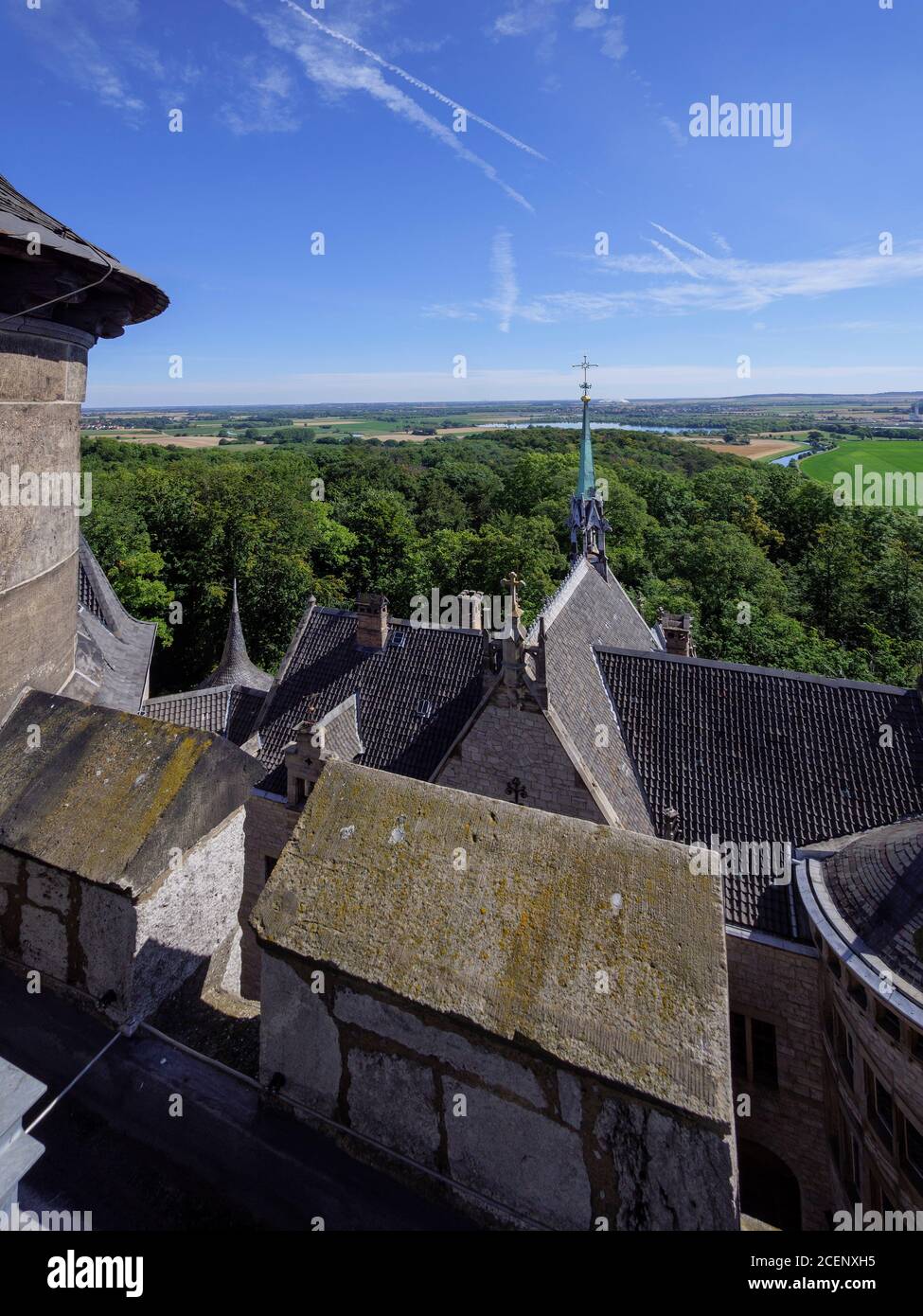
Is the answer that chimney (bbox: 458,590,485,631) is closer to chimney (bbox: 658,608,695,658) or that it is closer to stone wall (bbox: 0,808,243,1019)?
chimney (bbox: 658,608,695,658)

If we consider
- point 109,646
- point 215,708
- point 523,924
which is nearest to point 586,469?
point 215,708

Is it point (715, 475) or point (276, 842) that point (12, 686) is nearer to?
point (276, 842)

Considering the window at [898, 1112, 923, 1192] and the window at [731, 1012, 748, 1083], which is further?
the window at [731, 1012, 748, 1083]

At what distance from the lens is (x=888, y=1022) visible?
28.9ft

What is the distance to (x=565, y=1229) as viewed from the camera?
4547 millimetres

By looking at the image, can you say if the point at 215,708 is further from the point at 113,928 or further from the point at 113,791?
the point at 113,928

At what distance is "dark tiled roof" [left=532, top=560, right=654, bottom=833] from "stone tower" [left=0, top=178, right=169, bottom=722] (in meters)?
9.45

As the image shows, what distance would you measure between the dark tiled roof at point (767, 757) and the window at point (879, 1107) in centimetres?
334

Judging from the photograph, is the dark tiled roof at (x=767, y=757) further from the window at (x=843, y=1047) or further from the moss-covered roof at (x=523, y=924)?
the moss-covered roof at (x=523, y=924)

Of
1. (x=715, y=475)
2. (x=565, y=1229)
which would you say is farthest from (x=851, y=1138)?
(x=715, y=475)

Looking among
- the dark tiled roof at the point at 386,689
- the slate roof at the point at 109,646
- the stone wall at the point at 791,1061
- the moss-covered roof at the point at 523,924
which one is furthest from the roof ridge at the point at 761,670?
the moss-covered roof at the point at 523,924

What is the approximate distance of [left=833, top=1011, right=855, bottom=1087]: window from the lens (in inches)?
399

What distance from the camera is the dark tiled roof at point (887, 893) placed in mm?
8477

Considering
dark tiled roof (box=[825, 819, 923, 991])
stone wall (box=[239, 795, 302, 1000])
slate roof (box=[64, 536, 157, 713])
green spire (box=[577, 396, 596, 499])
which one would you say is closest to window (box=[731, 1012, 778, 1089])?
dark tiled roof (box=[825, 819, 923, 991])
